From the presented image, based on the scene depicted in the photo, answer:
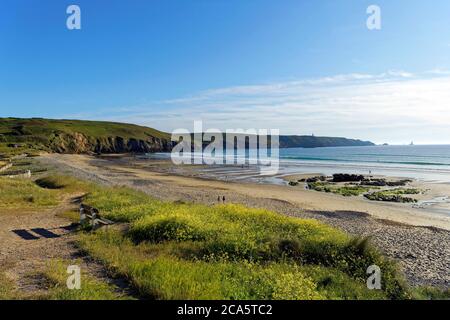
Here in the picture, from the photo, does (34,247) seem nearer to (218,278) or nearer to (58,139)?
(218,278)

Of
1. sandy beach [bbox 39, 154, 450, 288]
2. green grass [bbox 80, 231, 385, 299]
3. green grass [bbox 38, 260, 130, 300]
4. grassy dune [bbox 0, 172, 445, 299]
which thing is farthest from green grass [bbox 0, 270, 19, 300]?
sandy beach [bbox 39, 154, 450, 288]

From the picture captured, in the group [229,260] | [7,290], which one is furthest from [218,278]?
[7,290]

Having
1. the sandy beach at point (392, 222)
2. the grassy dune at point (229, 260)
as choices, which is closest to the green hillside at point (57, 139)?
the sandy beach at point (392, 222)

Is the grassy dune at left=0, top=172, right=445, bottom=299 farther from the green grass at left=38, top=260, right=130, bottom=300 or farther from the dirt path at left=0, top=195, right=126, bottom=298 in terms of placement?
the dirt path at left=0, top=195, right=126, bottom=298

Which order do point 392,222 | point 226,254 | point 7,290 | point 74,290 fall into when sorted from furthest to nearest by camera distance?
point 392,222 < point 226,254 < point 7,290 < point 74,290

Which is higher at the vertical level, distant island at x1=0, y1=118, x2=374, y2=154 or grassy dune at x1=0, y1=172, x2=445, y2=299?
distant island at x1=0, y1=118, x2=374, y2=154

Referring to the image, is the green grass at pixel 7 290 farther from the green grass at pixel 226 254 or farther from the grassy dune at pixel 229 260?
the green grass at pixel 226 254

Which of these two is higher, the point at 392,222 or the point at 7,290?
the point at 7,290

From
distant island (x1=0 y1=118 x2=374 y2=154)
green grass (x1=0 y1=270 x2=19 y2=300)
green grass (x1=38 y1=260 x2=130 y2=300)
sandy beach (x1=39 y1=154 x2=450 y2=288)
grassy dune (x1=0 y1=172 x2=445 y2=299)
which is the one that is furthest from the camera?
distant island (x1=0 y1=118 x2=374 y2=154)

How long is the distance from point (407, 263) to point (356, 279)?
5826mm

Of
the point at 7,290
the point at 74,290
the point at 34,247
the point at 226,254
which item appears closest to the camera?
the point at 74,290

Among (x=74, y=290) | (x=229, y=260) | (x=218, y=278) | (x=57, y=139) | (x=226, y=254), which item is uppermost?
(x=57, y=139)
